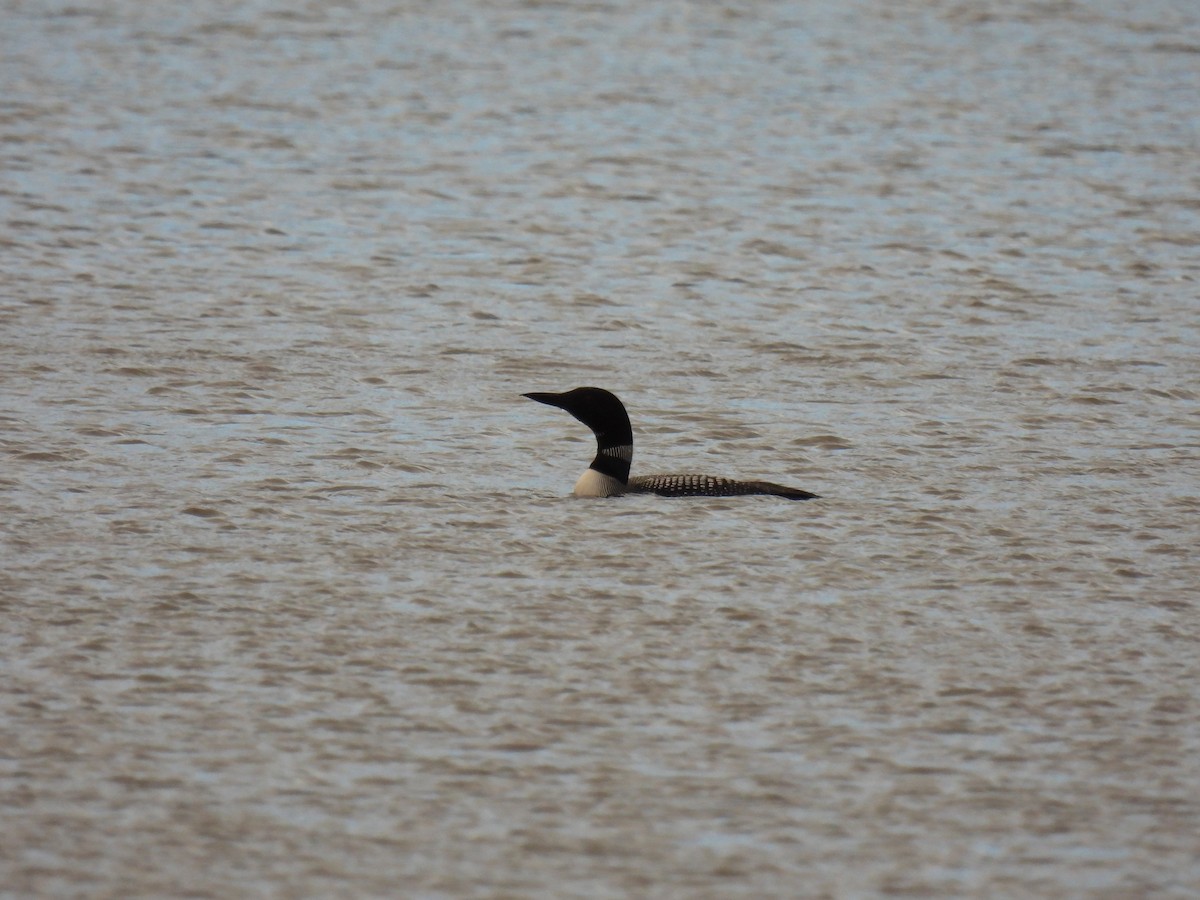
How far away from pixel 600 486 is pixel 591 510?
18 centimetres

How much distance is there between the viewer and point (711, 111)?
856 inches

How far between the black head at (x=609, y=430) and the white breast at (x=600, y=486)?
0.08ft

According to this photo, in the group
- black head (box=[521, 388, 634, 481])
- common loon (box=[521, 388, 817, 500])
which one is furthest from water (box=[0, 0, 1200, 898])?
black head (box=[521, 388, 634, 481])

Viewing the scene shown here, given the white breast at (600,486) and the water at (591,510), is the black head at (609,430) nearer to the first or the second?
the white breast at (600,486)

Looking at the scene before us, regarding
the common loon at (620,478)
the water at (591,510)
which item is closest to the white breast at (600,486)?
the common loon at (620,478)

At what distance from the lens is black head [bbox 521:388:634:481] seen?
29.6ft

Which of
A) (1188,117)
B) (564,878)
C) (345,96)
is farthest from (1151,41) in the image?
(564,878)

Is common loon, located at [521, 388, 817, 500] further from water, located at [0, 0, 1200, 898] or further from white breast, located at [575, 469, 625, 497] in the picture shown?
water, located at [0, 0, 1200, 898]

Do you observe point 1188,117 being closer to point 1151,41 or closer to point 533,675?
point 1151,41

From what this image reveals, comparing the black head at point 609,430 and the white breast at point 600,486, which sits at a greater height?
the black head at point 609,430

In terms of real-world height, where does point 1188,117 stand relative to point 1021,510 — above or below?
above

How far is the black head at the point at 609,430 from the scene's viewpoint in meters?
9.02

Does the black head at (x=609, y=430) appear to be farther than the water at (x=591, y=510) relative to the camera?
Yes

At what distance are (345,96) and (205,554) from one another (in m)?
14.3
